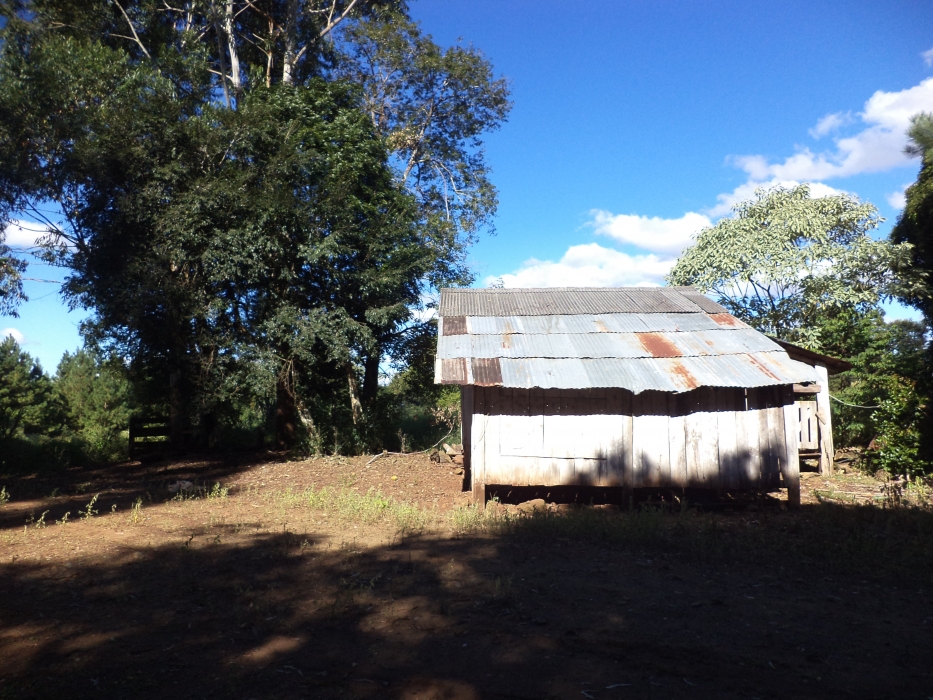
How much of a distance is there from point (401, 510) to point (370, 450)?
22.0 feet

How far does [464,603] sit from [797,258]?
13.6 meters

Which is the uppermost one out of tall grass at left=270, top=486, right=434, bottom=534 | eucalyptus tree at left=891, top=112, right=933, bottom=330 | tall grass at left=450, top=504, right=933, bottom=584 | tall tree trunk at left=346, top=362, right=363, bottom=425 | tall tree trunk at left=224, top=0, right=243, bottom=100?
tall tree trunk at left=224, top=0, right=243, bottom=100

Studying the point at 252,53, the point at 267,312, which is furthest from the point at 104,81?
the point at 252,53

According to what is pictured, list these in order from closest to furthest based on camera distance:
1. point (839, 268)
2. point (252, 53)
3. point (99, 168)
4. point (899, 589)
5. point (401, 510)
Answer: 1. point (899, 589)
2. point (401, 510)
3. point (99, 168)
4. point (839, 268)
5. point (252, 53)

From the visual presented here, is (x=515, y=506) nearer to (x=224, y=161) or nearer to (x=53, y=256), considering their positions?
(x=224, y=161)

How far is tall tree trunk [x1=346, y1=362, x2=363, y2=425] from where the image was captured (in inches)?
653

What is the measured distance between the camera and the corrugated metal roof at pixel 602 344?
31.2ft

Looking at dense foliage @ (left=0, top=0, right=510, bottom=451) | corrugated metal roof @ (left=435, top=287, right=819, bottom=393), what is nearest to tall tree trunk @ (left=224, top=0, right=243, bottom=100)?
dense foliage @ (left=0, top=0, right=510, bottom=451)

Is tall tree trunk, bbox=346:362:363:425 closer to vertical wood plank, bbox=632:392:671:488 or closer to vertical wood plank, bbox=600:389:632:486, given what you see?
vertical wood plank, bbox=600:389:632:486

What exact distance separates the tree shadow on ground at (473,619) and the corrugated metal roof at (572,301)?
4.83 metres

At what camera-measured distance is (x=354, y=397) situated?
1683 cm

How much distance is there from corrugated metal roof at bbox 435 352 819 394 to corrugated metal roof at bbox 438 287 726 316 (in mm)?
1965

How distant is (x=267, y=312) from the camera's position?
14.9 metres

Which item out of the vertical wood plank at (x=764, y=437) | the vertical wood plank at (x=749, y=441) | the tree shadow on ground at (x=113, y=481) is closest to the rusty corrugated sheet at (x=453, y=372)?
the vertical wood plank at (x=749, y=441)
